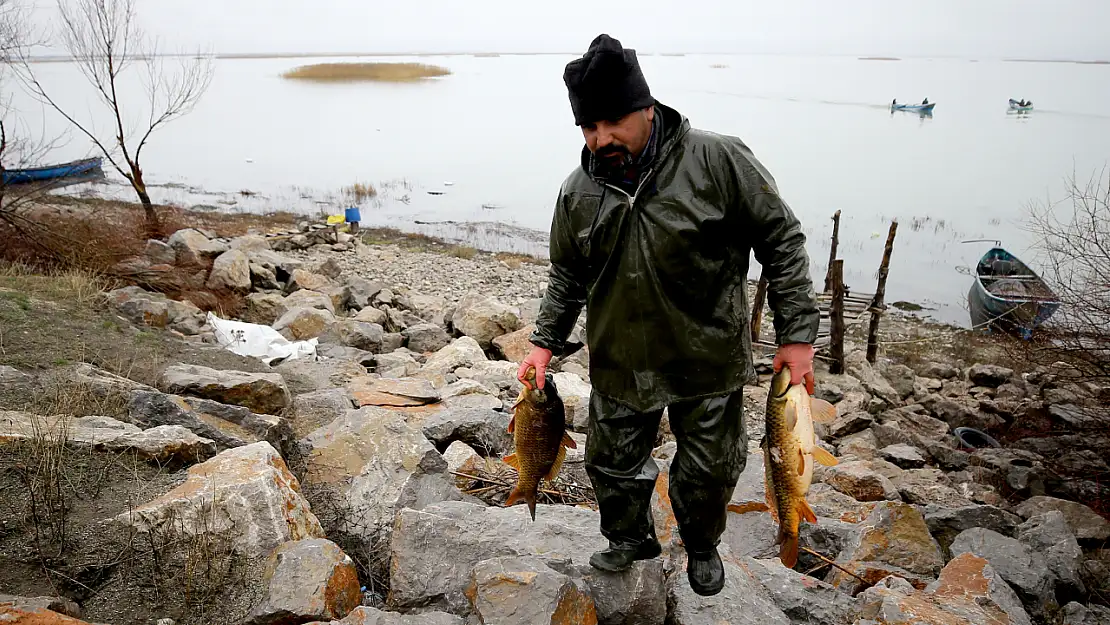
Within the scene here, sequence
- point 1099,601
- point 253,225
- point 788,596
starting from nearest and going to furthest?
point 788,596 < point 1099,601 < point 253,225

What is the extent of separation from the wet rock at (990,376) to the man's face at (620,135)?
10.8 m

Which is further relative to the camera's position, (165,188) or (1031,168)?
(165,188)

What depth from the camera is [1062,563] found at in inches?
157

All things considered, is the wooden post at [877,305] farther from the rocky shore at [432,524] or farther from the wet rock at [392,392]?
the wet rock at [392,392]

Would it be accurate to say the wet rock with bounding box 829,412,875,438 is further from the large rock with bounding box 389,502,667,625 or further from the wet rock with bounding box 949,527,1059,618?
the large rock with bounding box 389,502,667,625

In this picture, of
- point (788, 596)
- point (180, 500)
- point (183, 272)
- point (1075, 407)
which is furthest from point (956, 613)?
point (183, 272)

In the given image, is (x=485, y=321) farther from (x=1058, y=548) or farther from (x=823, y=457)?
(x=823, y=457)

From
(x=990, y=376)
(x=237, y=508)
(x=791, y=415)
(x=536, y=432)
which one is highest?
(x=791, y=415)

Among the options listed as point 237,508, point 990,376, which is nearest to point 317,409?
point 237,508

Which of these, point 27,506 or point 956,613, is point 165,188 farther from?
point 956,613

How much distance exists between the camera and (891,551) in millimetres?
3740

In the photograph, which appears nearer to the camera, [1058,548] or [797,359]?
[797,359]

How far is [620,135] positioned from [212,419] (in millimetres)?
3175

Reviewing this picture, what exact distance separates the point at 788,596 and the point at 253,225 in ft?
69.4
